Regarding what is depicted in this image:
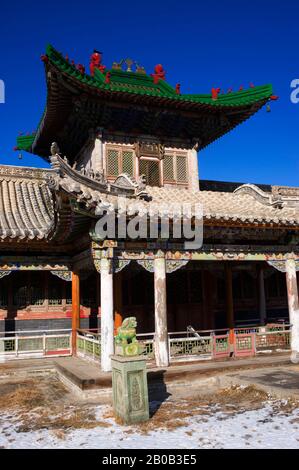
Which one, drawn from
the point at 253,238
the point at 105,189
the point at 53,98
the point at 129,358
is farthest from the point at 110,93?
the point at 129,358

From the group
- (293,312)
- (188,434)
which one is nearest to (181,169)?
(293,312)

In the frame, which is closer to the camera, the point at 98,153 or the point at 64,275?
the point at 64,275

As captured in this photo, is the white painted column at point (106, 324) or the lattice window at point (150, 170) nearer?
the white painted column at point (106, 324)

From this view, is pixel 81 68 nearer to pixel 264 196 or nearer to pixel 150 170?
pixel 150 170

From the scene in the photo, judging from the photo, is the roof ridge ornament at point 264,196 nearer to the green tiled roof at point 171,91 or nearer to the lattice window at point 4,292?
the green tiled roof at point 171,91

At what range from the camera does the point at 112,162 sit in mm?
13492

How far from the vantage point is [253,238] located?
11000 millimetres

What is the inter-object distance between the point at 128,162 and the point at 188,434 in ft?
30.7

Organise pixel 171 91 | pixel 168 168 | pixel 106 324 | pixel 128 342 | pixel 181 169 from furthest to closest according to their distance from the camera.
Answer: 1. pixel 171 91
2. pixel 181 169
3. pixel 168 168
4. pixel 106 324
5. pixel 128 342

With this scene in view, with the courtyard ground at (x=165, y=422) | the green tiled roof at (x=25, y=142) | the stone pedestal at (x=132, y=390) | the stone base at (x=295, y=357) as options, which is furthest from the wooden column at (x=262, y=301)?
the green tiled roof at (x=25, y=142)

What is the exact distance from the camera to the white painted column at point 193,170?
47.1 feet

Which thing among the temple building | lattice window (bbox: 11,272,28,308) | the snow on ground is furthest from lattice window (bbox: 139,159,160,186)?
the snow on ground

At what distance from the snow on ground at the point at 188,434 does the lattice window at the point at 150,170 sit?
27.7 feet

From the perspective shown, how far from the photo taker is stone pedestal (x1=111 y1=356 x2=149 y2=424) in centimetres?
643
